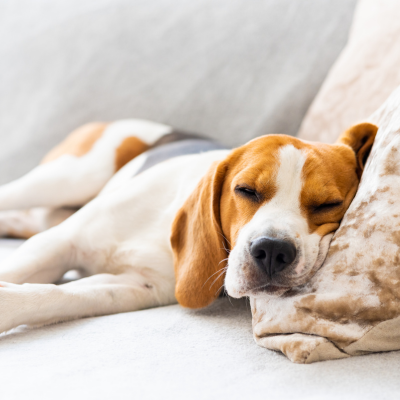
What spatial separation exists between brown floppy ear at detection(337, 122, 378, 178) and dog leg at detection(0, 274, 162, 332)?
1005 mm

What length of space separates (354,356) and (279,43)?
100 inches

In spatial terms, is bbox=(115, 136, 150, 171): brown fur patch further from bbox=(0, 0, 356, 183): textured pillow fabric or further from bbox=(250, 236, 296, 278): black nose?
bbox=(250, 236, 296, 278): black nose

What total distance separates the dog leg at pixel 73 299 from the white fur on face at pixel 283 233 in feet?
1.66

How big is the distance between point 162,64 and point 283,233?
97.9 inches

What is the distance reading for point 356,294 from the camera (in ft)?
4.41

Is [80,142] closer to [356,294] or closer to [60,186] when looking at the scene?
[60,186]

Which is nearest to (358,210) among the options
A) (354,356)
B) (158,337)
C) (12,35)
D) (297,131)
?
(354,356)

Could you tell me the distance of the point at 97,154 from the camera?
3.28m

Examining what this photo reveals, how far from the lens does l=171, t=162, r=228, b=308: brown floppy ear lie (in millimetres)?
1828

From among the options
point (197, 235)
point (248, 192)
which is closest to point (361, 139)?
point (248, 192)

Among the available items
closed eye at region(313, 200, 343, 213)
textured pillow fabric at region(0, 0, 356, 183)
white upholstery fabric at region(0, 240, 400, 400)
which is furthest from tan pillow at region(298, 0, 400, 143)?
white upholstery fabric at region(0, 240, 400, 400)

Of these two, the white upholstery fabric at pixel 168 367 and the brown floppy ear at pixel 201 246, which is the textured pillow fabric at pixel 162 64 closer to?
the brown floppy ear at pixel 201 246

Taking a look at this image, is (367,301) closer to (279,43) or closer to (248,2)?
(279,43)

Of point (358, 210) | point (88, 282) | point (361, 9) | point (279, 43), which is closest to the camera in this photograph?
point (358, 210)
